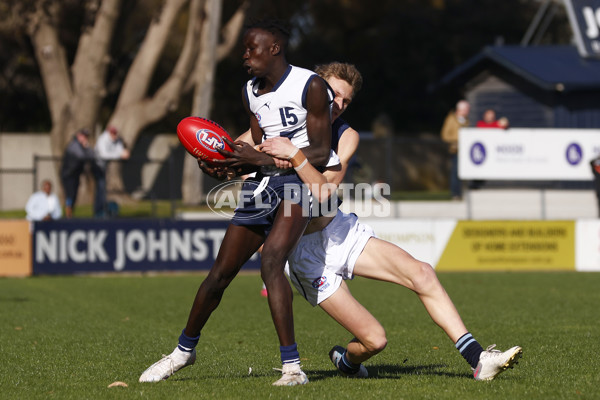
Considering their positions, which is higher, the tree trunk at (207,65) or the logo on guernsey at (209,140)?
the tree trunk at (207,65)

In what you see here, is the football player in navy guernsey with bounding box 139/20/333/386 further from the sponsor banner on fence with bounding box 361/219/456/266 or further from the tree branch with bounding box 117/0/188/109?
the tree branch with bounding box 117/0/188/109

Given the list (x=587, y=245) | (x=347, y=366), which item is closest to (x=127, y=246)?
(x=587, y=245)

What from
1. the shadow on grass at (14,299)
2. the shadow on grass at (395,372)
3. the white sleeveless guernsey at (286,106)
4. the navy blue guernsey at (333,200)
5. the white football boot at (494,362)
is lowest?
the shadow on grass at (14,299)

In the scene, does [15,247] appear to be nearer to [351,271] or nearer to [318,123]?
[351,271]

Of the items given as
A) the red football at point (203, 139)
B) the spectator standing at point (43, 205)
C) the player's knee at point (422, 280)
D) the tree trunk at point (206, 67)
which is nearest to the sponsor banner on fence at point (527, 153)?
the tree trunk at point (206, 67)

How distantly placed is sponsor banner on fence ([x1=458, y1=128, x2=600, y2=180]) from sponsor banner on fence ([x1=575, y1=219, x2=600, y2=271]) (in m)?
2.21

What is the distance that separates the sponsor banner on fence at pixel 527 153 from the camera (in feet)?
63.0

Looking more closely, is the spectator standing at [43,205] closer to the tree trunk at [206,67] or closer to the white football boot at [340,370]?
the tree trunk at [206,67]

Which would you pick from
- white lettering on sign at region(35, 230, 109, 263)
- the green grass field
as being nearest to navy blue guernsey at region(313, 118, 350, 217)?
the green grass field

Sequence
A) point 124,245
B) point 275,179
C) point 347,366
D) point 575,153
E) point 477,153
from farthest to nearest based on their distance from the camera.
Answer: point 575,153 → point 477,153 → point 124,245 → point 347,366 → point 275,179

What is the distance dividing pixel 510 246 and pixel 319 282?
1183cm

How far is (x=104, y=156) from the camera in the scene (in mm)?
20219

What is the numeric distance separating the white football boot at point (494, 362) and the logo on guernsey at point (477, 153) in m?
13.5

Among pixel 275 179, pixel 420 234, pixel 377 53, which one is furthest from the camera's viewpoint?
pixel 377 53
